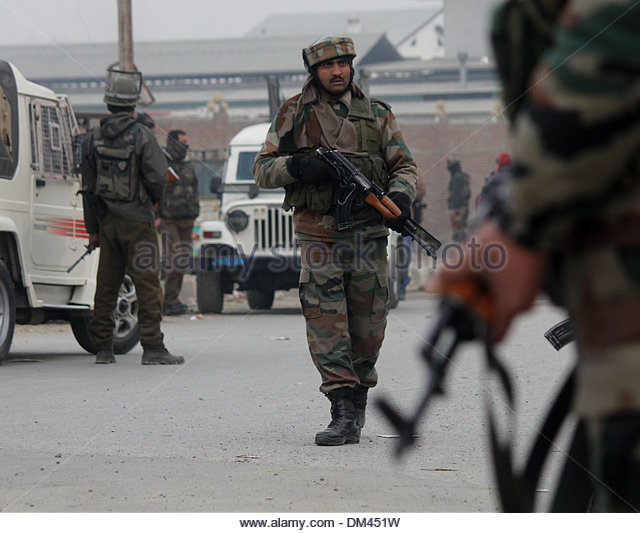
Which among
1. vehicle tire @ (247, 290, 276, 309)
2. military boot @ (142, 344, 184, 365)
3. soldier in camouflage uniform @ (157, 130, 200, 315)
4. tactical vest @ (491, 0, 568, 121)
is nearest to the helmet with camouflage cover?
tactical vest @ (491, 0, 568, 121)

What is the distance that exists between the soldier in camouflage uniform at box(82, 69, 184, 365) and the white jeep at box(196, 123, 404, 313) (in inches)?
237

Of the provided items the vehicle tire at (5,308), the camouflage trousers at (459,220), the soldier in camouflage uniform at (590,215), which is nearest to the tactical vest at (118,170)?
the vehicle tire at (5,308)

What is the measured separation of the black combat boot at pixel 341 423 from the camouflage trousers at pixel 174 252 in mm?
9863

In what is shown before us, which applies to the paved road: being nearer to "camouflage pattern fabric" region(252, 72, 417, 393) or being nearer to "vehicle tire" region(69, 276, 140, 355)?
"vehicle tire" region(69, 276, 140, 355)

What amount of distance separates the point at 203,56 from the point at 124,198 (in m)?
54.3

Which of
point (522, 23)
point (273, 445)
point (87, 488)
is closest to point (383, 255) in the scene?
point (273, 445)

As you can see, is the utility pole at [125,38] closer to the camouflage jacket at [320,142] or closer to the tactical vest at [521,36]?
the camouflage jacket at [320,142]

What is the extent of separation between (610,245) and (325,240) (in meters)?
3.90

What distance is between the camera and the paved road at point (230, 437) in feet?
13.8

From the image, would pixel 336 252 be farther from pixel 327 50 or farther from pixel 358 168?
pixel 327 50

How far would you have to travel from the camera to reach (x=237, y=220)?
15.1 meters

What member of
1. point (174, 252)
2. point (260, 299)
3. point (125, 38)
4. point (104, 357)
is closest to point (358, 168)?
point (104, 357)

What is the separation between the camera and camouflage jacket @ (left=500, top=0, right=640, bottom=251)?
154cm

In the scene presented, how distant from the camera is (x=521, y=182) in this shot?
1.59m
